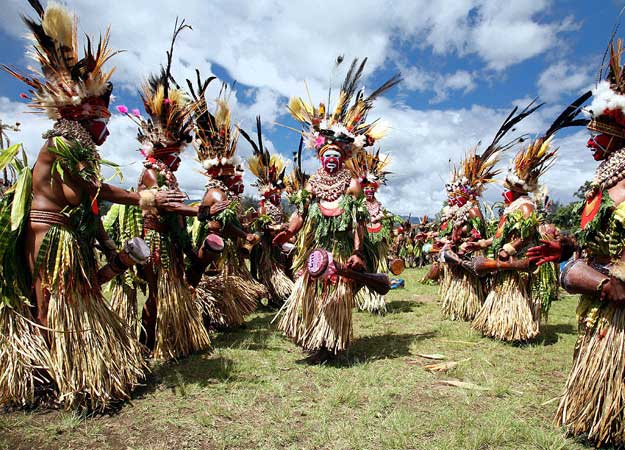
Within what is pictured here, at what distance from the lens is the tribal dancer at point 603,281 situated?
2.42 meters

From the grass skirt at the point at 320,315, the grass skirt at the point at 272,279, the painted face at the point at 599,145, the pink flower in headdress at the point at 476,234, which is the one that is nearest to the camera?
the painted face at the point at 599,145

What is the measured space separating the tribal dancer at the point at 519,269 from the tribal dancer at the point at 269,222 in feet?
10.4

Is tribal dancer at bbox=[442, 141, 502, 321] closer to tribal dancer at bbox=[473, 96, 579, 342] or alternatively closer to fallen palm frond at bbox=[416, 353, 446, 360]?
tribal dancer at bbox=[473, 96, 579, 342]

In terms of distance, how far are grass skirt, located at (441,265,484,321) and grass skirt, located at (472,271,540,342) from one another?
1049 mm

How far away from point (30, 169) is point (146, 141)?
4.46ft

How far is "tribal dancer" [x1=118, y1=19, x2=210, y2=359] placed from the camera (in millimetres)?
3973

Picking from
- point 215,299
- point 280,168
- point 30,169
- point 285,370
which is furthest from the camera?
A: point 280,168

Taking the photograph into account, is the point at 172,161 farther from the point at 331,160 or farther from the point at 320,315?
the point at 320,315

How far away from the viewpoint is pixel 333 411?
3.06 m

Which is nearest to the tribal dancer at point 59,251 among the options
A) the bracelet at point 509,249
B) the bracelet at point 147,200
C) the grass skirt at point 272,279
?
the bracelet at point 147,200

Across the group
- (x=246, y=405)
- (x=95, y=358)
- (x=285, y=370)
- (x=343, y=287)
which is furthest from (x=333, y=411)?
(x=95, y=358)

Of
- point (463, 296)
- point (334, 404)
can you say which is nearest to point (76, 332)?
point (334, 404)

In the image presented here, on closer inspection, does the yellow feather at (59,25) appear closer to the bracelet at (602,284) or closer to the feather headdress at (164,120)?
the feather headdress at (164,120)

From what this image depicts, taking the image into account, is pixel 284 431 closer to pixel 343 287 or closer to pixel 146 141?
pixel 343 287
